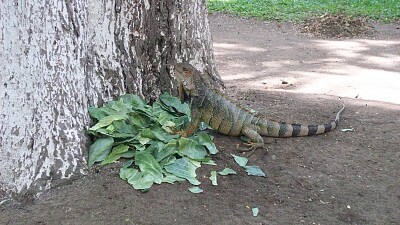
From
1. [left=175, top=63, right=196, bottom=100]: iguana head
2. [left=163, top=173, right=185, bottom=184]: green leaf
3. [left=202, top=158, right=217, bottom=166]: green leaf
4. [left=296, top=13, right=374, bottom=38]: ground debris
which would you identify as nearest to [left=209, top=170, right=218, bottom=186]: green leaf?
[left=202, top=158, right=217, bottom=166]: green leaf

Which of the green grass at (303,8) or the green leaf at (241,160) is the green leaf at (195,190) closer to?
the green leaf at (241,160)

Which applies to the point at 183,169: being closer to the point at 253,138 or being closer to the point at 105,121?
the point at 105,121

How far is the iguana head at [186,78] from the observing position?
4562 millimetres

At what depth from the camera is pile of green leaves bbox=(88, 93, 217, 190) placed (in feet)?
13.1

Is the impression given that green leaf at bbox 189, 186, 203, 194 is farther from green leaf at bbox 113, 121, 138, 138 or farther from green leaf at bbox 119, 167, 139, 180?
green leaf at bbox 113, 121, 138, 138

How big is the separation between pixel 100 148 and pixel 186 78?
40.2 inches

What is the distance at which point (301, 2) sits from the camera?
18297mm

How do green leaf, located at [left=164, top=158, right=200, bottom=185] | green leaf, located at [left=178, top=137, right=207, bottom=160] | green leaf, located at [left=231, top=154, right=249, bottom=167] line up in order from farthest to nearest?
green leaf, located at [left=231, top=154, right=249, bottom=167] < green leaf, located at [left=178, top=137, right=207, bottom=160] < green leaf, located at [left=164, top=158, right=200, bottom=185]

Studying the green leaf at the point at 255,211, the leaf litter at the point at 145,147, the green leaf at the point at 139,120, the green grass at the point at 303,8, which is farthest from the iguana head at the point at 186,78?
the green grass at the point at 303,8

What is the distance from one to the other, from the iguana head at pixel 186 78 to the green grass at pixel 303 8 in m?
11.4

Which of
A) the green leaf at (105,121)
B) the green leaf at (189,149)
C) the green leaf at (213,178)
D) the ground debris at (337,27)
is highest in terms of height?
the green leaf at (105,121)

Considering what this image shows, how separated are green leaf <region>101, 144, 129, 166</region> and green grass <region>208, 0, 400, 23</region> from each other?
39.9 feet

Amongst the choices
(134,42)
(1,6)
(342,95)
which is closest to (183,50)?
(134,42)

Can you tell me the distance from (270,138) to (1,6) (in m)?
2.68
